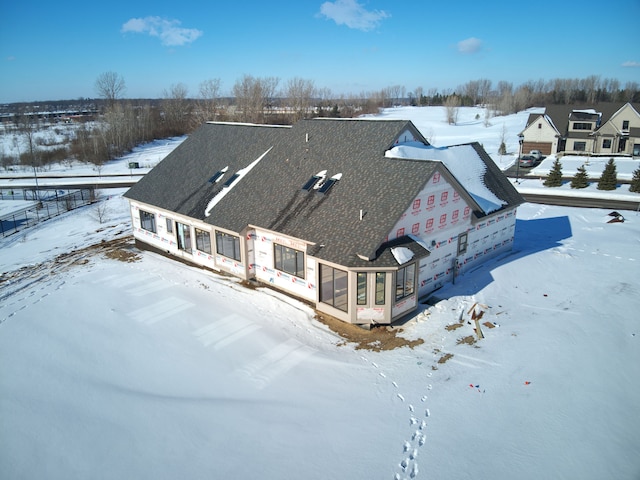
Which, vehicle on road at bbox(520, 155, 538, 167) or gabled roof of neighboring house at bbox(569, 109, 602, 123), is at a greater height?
gabled roof of neighboring house at bbox(569, 109, 602, 123)

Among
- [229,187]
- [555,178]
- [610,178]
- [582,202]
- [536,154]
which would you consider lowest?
[582,202]

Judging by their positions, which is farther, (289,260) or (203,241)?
(203,241)

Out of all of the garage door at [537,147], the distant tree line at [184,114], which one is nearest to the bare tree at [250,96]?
the distant tree line at [184,114]

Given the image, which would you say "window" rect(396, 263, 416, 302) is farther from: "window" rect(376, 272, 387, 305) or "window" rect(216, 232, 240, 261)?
"window" rect(216, 232, 240, 261)

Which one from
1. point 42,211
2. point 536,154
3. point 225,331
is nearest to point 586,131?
point 536,154

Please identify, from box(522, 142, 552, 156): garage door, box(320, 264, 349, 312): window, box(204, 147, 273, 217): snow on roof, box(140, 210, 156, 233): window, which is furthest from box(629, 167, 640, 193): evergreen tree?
box(140, 210, 156, 233): window

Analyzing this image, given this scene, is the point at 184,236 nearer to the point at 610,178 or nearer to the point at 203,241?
the point at 203,241
